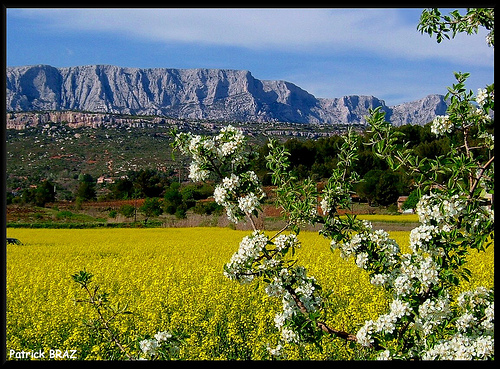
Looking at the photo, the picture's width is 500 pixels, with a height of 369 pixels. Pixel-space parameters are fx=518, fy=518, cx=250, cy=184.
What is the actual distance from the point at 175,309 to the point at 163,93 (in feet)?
332

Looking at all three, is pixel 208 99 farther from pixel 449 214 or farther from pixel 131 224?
pixel 449 214

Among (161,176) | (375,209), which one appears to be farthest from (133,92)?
(375,209)

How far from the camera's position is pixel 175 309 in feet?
20.3

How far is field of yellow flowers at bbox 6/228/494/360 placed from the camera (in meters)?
4.73

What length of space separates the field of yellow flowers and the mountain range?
3178 inches

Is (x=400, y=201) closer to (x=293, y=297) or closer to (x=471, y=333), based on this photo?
(x=471, y=333)

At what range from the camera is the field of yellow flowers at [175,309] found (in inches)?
186

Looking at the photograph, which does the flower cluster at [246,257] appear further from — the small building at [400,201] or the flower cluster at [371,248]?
the small building at [400,201]

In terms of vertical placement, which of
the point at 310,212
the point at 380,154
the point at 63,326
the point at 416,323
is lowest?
the point at 63,326

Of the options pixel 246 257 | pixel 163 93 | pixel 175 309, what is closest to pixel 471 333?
pixel 246 257

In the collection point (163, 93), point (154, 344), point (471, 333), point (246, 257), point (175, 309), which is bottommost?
point (175, 309)

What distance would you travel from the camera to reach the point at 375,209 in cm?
2959

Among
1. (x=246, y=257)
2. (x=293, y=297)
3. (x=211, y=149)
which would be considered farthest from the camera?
(x=293, y=297)

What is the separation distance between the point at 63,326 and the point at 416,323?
401cm
